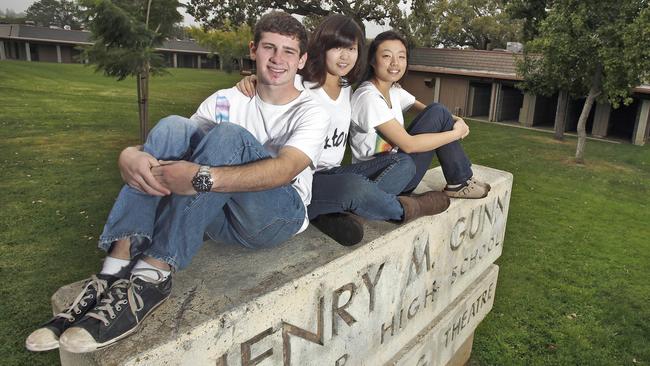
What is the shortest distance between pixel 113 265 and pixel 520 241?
6.06m

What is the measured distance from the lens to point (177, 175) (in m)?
1.60

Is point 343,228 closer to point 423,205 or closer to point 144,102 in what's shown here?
point 423,205

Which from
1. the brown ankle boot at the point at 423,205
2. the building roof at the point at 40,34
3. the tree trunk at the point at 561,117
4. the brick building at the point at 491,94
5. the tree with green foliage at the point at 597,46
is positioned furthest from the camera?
the building roof at the point at 40,34

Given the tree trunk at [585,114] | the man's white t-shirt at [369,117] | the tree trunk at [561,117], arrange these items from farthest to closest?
the tree trunk at [561,117] → the tree trunk at [585,114] → the man's white t-shirt at [369,117]

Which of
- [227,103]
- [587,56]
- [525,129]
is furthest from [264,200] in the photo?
[525,129]

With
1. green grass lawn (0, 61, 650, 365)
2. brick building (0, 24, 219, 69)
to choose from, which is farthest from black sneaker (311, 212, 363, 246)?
brick building (0, 24, 219, 69)

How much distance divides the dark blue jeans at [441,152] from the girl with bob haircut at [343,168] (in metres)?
0.29

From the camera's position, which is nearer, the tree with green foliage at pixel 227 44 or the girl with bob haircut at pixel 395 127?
the girl with bob haircut at pixel 395 127

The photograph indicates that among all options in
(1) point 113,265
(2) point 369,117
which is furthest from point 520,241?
(1) point 113,265

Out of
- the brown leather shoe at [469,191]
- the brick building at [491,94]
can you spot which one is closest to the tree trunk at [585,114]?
the brick building at [491,94]

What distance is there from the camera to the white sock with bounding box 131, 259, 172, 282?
1.60 meters

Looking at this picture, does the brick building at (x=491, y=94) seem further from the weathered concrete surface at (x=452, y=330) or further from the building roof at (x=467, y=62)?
the weathered concrete surface at (x=452, y=330)

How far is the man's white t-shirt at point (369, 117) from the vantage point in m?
2.69

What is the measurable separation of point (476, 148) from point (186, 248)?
1342 centimetres
